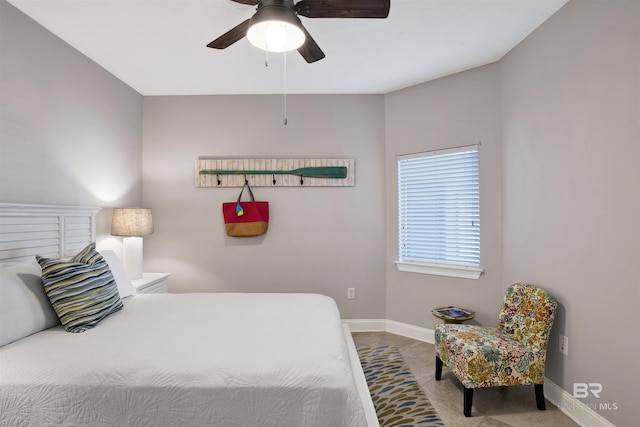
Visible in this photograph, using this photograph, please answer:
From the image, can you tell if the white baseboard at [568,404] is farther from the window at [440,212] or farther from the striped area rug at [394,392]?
the window at [440,212]

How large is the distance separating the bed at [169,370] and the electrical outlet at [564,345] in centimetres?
135

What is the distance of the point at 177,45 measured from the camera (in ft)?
8.12

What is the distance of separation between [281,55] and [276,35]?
3.50 ft

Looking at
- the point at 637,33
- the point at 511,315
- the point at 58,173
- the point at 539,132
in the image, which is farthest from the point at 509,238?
the point at 58,173

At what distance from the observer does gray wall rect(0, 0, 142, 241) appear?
202 centimetres

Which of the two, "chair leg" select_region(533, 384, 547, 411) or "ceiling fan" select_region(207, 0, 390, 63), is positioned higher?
"ceiling fan" select_region(207, 0, 390, 63)

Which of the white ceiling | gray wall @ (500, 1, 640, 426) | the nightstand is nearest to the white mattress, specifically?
the nightstand

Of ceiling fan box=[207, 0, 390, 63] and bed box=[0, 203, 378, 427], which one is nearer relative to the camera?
bed box=[0, 203, 378, 427]

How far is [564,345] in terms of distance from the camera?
2055 mm

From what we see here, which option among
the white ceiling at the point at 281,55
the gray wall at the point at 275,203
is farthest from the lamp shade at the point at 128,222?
the white ceiling at the point at 281,55

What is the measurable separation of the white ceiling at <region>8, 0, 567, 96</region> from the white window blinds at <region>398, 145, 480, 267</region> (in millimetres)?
849

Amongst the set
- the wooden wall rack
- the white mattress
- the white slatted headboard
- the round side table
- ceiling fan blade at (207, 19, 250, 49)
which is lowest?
the round side table

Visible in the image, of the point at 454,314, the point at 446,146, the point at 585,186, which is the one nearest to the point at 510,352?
the point at 454,314

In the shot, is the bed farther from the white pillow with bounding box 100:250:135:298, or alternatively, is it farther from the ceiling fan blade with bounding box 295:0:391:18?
the ceiling fan blade with bounding box 295:0:391:18
